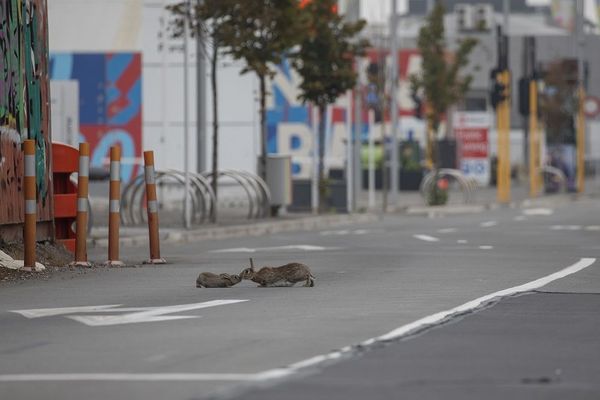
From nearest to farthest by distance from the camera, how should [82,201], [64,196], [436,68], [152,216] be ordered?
[82,201]
[152,216]
[64,196]
[436,68]

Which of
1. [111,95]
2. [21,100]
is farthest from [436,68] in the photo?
[21,100]

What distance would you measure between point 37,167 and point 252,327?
34.4ft

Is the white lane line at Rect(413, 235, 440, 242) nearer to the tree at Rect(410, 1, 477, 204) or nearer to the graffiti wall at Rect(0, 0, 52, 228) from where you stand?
the graffiti wall at Rect(0, 0, 52, 228)

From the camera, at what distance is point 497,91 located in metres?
61.0

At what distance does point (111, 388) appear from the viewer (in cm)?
932

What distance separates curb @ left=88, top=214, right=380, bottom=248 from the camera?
97.0 ft

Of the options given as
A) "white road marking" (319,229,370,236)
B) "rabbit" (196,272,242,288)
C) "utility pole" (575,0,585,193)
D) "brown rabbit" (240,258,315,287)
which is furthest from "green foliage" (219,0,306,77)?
"utility pole" (575,0,585,193)

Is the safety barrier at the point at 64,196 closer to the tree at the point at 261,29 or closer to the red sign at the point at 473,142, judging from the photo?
the tree at the point at 261,29

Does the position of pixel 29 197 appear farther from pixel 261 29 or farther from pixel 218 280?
pixel 261 29

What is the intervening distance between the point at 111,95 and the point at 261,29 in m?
12.1

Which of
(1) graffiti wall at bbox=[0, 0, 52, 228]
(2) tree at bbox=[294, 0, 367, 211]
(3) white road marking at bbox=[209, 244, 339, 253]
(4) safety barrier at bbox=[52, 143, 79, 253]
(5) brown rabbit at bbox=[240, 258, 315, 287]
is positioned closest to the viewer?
(5) brown rabbit at bbox=[240, 258, 315, 287]

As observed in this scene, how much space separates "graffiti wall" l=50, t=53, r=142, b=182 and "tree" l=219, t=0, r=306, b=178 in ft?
36.2

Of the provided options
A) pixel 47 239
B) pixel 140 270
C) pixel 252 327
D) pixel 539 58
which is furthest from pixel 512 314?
pixel 539 58

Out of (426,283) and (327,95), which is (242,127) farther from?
(426,283)
